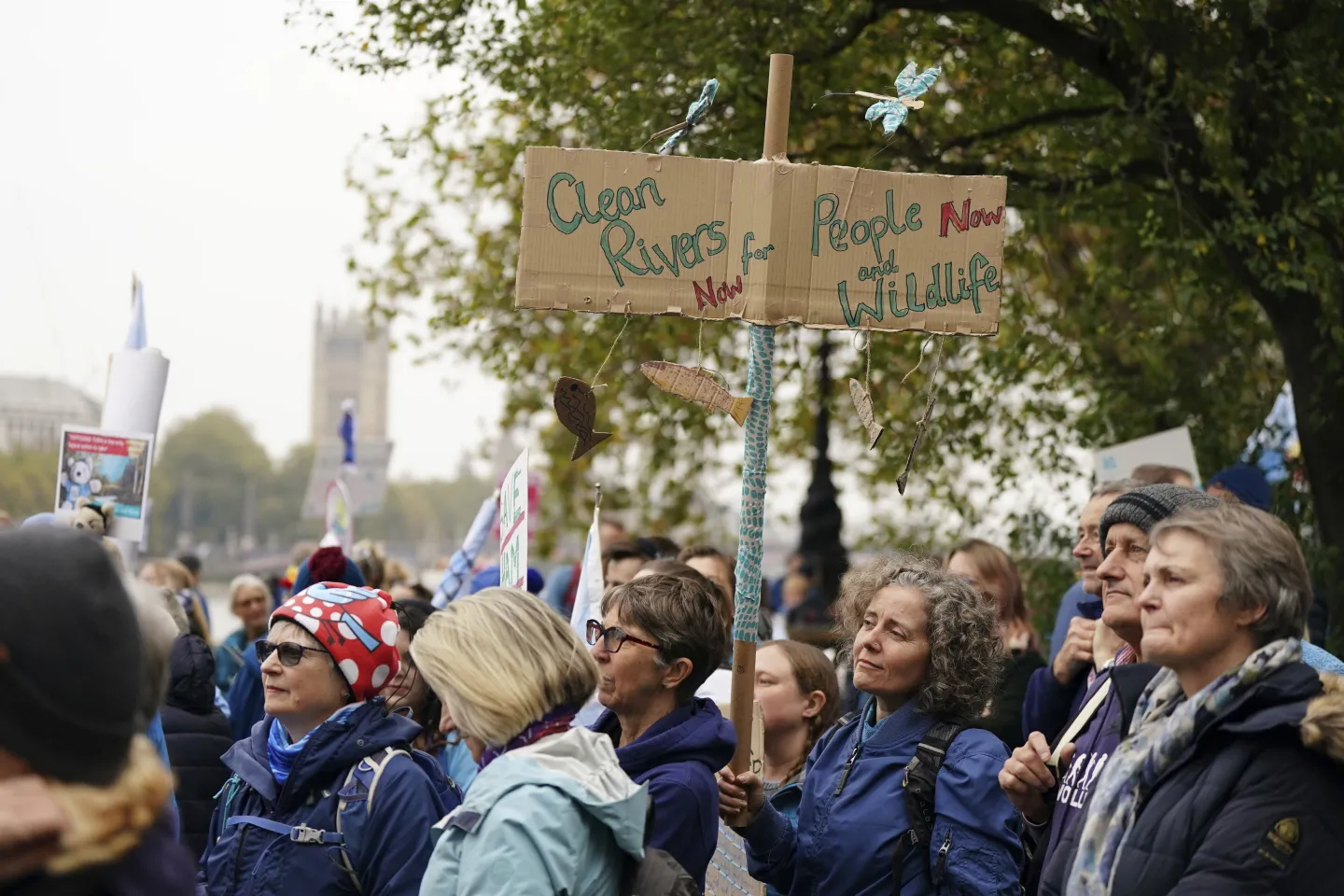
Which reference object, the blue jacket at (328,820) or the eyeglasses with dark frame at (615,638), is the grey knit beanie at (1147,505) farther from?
the blue jacket at (328,820)

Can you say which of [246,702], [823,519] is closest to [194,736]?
[246,702]

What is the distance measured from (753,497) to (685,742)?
0.91m

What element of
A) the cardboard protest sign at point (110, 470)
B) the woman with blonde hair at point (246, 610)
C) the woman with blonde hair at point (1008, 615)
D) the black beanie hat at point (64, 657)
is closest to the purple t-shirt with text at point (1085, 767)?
the woman with blonde hair at point (1008, 615)

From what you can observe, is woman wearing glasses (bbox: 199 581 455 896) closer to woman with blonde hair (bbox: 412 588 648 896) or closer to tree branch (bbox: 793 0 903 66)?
woman with blonde hair (bbox: 412 588 648 896)

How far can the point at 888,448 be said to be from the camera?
13.1m

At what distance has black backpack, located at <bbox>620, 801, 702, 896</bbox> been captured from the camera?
3.11 metres

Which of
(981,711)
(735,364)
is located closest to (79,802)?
(981,711)

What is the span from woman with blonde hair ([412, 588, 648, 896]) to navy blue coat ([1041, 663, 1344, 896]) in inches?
37.8

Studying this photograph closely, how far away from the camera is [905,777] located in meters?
4.02

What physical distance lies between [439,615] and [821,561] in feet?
34.2

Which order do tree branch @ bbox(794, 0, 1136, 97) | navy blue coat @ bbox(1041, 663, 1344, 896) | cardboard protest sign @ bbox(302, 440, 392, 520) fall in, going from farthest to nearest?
cardboard protest sign @ bbox(302, 440, 392, 520), tree branch @ bbox(794, 0, 1136, 97), navy blue coat @ bbox(1041, 663, 1344, 896)

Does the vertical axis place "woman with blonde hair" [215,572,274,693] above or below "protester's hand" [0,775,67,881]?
below

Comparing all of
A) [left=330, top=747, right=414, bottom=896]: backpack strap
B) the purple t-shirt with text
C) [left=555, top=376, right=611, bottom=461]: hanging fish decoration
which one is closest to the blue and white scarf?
the purple t-shirt with text

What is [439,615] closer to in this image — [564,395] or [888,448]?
[564,395]
